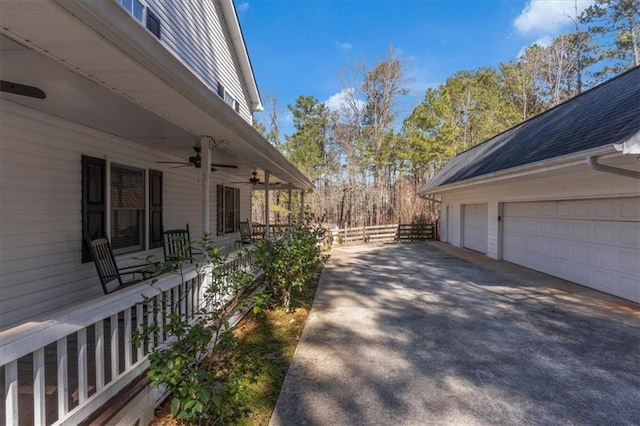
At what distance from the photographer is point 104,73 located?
2203mm

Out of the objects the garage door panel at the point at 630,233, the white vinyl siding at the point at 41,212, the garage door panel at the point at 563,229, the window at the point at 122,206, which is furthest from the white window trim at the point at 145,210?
the garage door panel at the point at 563,229

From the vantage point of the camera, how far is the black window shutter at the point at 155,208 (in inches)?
221

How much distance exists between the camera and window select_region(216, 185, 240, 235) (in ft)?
28.4

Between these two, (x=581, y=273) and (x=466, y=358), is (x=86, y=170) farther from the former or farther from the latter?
(x=581, y=273)

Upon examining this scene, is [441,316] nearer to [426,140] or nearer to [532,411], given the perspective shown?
[532,411]

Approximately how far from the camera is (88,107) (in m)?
3.35

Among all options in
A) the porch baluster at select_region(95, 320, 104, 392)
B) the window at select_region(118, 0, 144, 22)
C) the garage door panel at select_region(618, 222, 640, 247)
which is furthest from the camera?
the garage door panel at select_region(618, 222, 640, 247)

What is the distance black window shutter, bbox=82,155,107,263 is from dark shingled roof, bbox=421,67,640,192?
22.7 feet

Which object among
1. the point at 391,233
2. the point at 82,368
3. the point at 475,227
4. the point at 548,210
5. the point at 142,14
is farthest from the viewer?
the point at 391,233

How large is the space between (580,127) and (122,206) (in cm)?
807

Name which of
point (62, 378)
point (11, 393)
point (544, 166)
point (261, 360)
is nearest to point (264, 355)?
point (261, 360)

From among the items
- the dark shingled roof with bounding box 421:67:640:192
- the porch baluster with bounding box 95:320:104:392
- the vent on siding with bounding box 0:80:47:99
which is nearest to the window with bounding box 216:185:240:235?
the vent on siding with bounding box 0:80:47:99

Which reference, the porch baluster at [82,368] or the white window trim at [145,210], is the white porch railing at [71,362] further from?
the white window trim at [145,210]

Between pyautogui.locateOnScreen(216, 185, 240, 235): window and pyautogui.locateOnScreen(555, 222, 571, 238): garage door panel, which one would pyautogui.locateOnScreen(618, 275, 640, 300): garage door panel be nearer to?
pyautogui.locateOnScreen(555, 222, 571, 238): garage door panel
